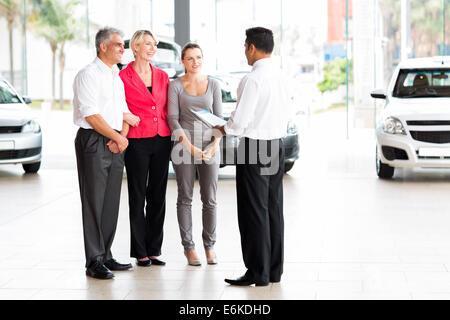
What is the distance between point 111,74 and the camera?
557 cm

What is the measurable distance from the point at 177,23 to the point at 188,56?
9.03m

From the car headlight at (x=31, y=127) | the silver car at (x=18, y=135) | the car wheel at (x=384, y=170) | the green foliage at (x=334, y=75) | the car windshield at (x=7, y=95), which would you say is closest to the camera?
the car wheel at (x=384, y=170)

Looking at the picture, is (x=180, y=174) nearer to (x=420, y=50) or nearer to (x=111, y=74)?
(x=111, y=74)

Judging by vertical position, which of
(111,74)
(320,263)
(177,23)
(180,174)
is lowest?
(320,263)

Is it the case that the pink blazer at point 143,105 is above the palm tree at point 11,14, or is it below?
below

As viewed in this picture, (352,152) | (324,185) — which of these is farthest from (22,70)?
(324,185)

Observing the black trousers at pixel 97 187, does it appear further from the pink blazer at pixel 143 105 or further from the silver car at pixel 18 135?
the silver car at pixel 18 135

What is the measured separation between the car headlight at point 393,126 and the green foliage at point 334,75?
832 cm

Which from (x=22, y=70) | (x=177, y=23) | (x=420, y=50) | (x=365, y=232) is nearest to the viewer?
(x=365, y=232)

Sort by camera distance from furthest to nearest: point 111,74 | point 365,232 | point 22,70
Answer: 1. point 22,70
2. point 365,232
3. point 111,74

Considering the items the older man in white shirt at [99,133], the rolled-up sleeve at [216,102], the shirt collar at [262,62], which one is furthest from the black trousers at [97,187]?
the shirt collar at [262,62]

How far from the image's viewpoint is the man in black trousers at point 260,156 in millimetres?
5137

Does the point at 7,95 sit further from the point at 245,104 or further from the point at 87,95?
the point at 245,104

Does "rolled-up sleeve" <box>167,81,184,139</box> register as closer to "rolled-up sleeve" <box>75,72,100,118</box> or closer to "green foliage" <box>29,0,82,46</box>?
"rolled-up sleeve" <box>75,72,100,118</box>
